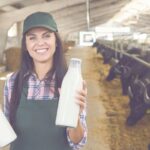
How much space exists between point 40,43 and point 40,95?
215mm

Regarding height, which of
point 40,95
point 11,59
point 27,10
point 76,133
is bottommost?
point 11,59

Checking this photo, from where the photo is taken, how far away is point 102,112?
5387 mm

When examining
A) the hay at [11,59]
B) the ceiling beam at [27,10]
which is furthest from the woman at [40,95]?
the ceiling beam at [27,10]

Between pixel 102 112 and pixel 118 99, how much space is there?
90cm

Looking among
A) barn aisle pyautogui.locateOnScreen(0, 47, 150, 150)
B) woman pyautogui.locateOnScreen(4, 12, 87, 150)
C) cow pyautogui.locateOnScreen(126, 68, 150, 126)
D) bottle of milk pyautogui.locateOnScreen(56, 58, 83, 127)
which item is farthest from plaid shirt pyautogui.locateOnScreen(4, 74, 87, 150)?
cow pyautogui.locateOnScreen(126, 68, 150, 126)

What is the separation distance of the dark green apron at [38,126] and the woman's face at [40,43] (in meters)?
0.17

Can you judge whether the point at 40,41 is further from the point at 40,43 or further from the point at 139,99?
the point at 139,99

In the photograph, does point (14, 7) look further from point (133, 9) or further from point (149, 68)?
point (133, 9)

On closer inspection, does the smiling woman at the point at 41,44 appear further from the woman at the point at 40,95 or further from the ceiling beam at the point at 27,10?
the ceiling beam at the point at 27,10

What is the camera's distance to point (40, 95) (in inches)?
71.7

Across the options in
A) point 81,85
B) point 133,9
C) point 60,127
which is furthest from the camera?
point 133,9

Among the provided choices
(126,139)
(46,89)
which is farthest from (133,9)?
(46,89)

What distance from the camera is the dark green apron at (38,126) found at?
5.90ft

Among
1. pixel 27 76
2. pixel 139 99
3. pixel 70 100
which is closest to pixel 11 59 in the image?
pixel 139 99
